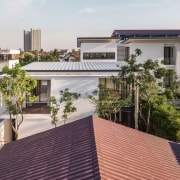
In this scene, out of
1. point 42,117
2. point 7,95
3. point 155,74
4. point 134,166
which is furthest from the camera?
point 42,117

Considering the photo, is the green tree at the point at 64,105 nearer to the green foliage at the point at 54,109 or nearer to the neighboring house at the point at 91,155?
the green foliage at the point at 54,109

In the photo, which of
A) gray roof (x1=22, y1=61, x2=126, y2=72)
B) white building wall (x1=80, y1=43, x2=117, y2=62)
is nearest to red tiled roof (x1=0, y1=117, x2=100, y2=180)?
gray roof (x1=22, y1=61, x2=126, y2=72)

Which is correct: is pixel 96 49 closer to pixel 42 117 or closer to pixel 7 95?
pixel 42 117

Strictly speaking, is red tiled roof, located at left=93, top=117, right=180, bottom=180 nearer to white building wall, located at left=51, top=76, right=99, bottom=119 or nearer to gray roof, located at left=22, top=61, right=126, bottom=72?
white building wall, located at left=51, top=76, right=99, bottom=119

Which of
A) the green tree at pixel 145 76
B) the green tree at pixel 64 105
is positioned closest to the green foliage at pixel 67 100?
the green tree at pixel 64 105

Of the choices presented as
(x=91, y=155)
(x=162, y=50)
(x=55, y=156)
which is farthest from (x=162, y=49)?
(x=91, y=155)

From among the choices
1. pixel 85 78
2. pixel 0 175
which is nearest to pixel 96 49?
pixel 85 78

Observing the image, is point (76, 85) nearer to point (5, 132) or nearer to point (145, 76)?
point (145, 76)
